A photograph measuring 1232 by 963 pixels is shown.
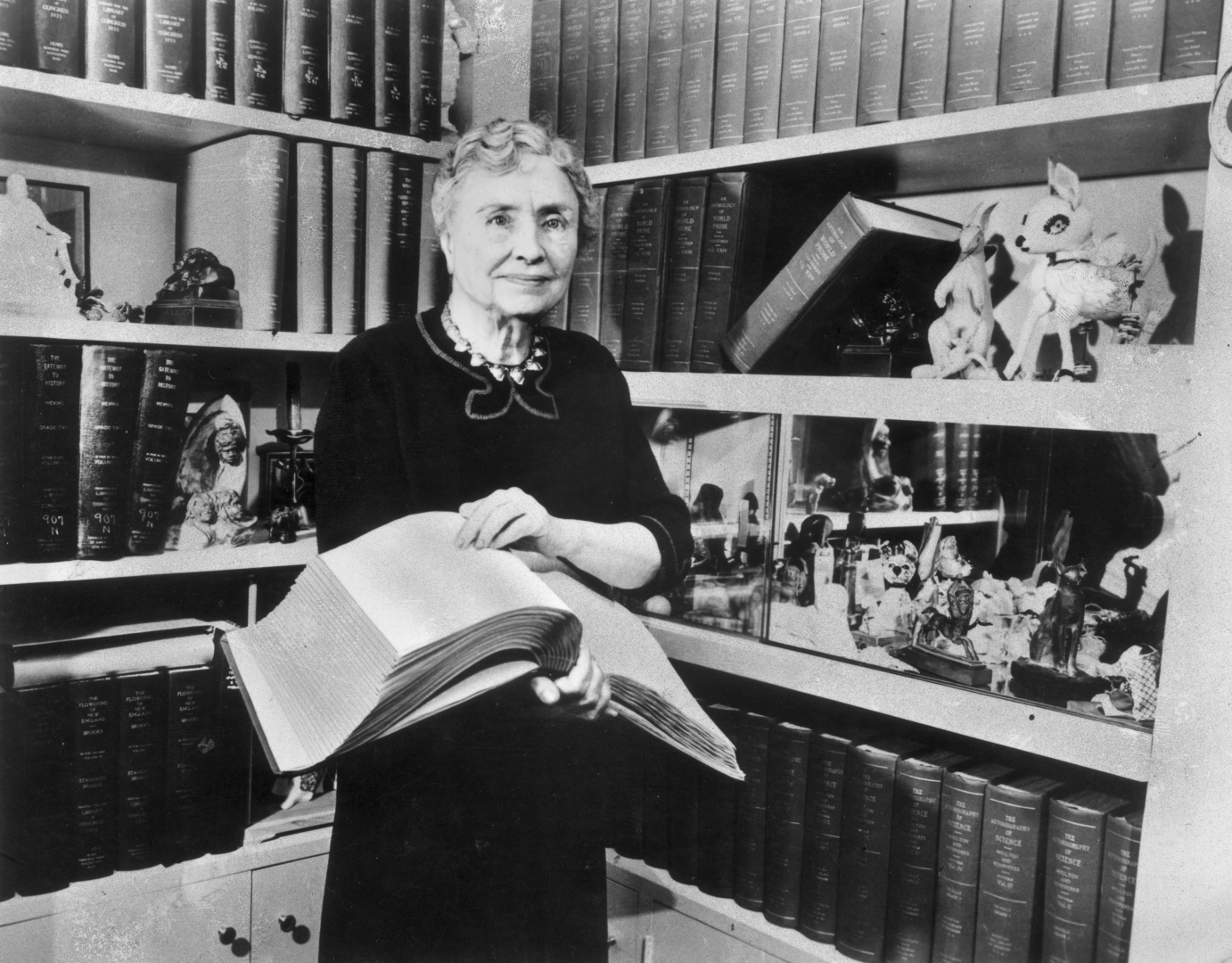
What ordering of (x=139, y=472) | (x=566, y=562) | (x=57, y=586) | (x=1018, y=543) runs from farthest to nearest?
(x=57, y=586) < (x=139, y=472) < (x=1018, y=543) < (x=566, y=562)

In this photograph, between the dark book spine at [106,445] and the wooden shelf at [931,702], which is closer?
the wooden shelf at [931,702]

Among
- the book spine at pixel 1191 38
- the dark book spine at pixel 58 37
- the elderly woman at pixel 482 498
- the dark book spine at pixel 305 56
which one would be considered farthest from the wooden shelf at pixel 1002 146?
the dark book spine at pixel 58 37

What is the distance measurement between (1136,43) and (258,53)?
0.97m

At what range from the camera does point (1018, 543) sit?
40.3 inches

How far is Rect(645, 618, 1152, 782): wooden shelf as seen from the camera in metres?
0.89

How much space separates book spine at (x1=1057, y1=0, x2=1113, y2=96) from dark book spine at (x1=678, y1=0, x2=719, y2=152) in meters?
0.40

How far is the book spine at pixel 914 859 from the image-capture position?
40.4 inches

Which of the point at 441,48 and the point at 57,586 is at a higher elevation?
the point at 441,48

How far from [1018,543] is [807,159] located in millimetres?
494

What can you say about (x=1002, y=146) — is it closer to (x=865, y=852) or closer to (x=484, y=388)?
(x=484, y=388)

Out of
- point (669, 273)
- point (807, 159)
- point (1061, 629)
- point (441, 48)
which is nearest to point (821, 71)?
point (807, 159)

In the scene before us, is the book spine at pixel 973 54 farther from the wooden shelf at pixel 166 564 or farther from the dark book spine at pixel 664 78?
the wooden shelf at pixel 166 564

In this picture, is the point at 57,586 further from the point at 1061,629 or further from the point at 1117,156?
the point at 1117,156

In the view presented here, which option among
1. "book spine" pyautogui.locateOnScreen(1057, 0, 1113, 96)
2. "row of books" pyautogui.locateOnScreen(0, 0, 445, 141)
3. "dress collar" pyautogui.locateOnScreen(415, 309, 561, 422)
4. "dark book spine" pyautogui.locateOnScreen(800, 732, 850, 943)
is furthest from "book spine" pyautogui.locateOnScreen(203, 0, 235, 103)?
"dark book spine" pyautogui.locateOnScreen(800, 732, 850, 943)
